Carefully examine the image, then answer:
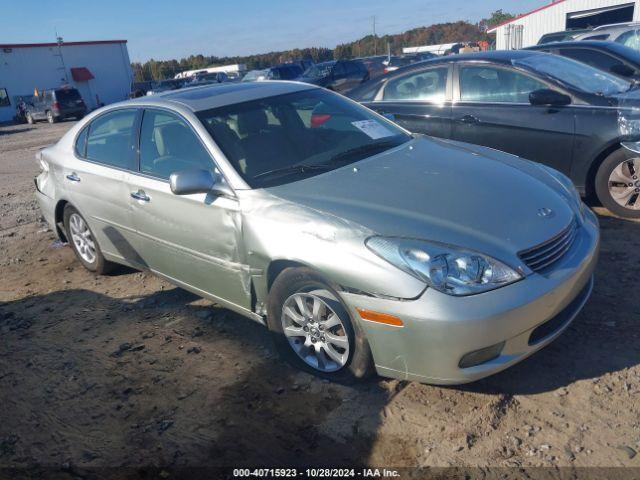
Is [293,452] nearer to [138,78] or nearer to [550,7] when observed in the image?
[550,7]

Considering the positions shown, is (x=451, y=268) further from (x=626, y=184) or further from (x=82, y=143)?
(x=82, y=143)

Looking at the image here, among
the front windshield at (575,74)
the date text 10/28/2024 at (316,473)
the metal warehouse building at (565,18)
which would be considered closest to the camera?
the date text 10/28/2024 at (316,473)

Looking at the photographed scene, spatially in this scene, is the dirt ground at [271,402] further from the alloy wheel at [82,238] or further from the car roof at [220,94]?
the car roof at [220,94]

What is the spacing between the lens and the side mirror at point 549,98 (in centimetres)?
520

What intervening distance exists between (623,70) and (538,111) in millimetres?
2471

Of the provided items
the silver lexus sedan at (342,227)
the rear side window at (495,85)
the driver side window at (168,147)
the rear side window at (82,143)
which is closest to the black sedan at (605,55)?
the rear side window at (495,85)

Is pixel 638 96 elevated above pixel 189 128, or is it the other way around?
pixel 189 128

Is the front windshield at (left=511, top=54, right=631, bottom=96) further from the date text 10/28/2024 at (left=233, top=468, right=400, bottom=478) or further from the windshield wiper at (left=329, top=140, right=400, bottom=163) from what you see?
the date text 10/28/2024 at (left=233, top=468, right=400, bottom=478)

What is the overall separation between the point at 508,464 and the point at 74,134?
4479 millimetres

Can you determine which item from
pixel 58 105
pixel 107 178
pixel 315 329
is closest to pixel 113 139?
pixel 107 178

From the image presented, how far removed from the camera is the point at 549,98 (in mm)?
5215

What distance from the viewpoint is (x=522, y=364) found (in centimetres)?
314

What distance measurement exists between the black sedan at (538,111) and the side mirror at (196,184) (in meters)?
2.09

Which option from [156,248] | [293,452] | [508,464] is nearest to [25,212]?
[156,248]
